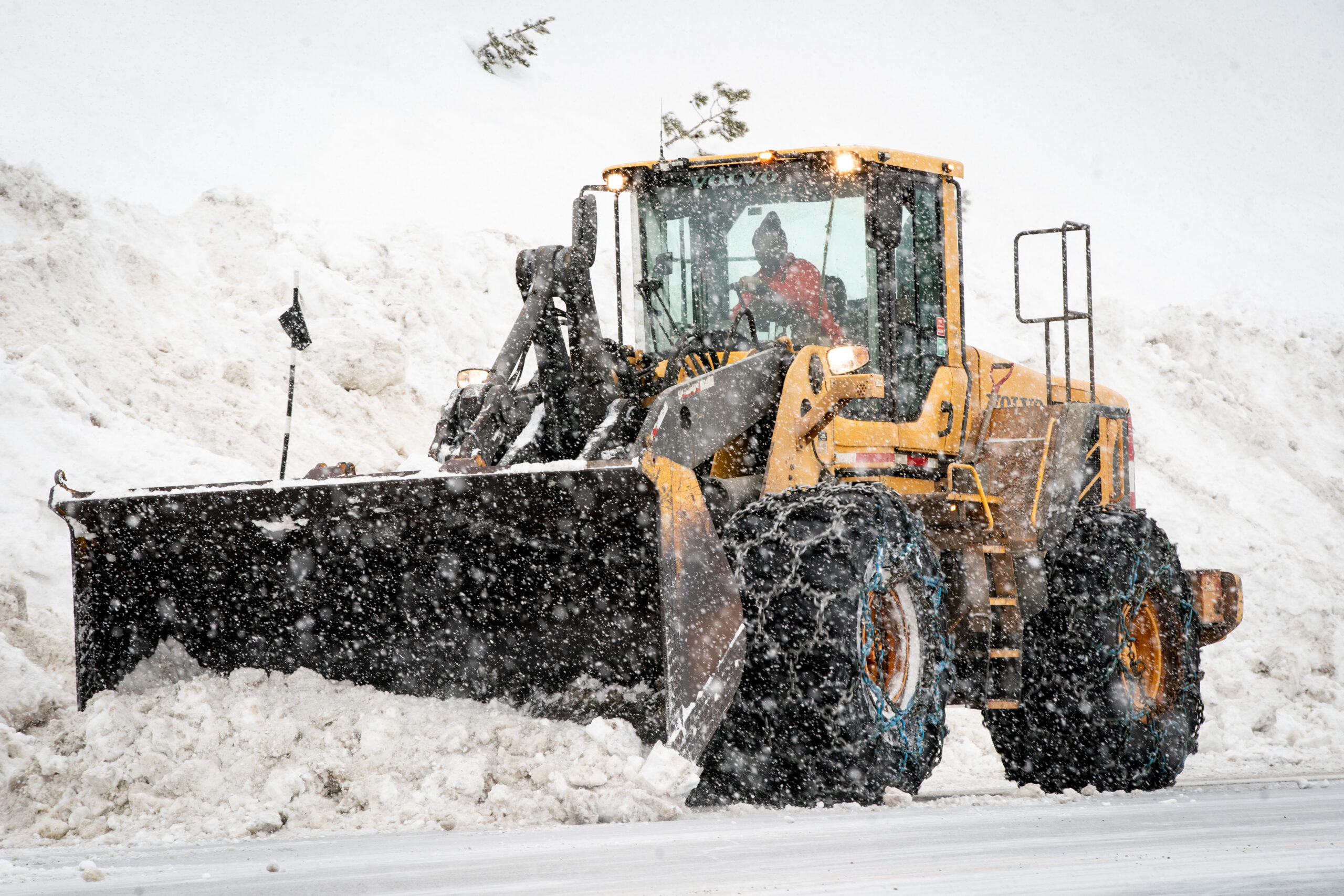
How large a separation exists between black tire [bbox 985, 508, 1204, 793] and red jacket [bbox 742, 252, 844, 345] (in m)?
1.88

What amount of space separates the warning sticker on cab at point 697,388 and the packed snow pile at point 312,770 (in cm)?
137

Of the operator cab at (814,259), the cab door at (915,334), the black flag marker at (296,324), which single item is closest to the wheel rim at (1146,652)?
the cab door at (915,334)

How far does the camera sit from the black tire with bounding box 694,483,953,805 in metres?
4.98

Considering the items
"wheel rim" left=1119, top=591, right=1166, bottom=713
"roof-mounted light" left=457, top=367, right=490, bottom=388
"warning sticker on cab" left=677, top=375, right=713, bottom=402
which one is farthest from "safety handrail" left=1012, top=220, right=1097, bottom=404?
"roof-mounted light" left=457, top=367, right=490, bottom=388

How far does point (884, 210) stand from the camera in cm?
655

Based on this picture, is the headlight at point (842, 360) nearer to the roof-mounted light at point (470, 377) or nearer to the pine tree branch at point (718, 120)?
the roof-mounted light at point (470, 377)

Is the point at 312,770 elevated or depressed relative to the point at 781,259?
depressed

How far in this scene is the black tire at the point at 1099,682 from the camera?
23.2 ft

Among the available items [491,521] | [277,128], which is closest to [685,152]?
[277,128]

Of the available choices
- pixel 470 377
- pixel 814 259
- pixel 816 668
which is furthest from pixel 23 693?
pixel 814 259

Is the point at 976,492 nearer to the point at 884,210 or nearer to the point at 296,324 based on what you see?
the point at 884,210

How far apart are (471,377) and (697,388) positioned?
170 cm

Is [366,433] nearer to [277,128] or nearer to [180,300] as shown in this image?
[180,300]

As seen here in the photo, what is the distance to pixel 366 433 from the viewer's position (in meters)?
13.1
